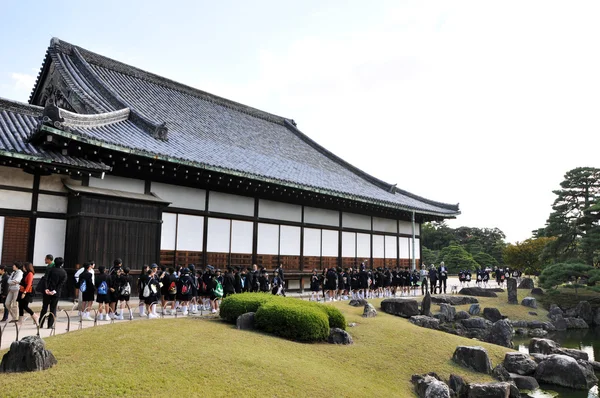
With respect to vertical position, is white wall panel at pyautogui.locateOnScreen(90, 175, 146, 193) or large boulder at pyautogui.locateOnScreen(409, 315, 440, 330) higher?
white wall panel at pyautogui.locateOnScreen(90, 175, 146, 193)

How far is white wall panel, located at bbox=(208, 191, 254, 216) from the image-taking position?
18.2 meters

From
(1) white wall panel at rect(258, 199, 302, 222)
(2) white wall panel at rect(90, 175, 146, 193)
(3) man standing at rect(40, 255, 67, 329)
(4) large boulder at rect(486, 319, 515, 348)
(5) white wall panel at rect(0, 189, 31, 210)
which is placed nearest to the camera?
(3) man standing at rect(40, 255, 67, 329)

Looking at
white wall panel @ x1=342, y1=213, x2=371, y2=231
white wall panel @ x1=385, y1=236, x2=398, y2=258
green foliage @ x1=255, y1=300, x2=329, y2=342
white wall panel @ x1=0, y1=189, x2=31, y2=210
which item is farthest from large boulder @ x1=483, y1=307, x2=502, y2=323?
white wall panel @ x1=0, y1=189, x2=31, y2=210

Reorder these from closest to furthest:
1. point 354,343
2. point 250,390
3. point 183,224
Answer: point 250,390, point 354,343, point 183,224

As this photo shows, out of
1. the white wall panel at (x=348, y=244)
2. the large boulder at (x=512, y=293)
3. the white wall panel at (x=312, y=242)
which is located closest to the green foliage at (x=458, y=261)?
the large boulder at (x=512, y=293)

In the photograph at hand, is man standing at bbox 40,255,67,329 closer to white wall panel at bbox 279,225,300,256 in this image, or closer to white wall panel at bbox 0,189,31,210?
white wall panel at bbox 0,189,31,210

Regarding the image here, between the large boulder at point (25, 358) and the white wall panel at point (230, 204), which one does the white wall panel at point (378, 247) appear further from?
the large boulder at point (25, 358)

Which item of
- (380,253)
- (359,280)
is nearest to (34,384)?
(359,280)

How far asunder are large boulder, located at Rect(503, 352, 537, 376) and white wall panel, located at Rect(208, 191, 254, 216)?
37.3 ft

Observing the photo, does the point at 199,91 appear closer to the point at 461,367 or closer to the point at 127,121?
the point at 127,121

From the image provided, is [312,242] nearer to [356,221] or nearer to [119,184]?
[356,221]

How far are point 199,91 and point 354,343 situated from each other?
20.0 metres

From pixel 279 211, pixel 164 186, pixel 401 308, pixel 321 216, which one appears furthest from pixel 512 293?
pixel 164 186

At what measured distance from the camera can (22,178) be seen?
13.5m
